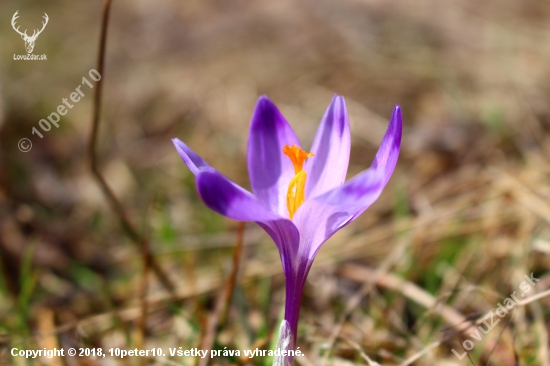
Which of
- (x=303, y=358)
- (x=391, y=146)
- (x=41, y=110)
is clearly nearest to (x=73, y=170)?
(x=41, y=110)

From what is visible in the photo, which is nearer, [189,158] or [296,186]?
[189,158]

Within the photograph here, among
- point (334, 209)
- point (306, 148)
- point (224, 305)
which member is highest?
point (334, 209)

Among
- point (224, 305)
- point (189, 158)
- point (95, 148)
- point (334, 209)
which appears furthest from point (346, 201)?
point (95, 148)

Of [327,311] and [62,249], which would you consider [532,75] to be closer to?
[327,311]

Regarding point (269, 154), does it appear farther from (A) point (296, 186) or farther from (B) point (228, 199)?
(B) point (228, 199)

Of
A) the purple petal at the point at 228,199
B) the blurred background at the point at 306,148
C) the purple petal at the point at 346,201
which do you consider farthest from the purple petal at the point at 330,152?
the blurred background at the point at 306,148

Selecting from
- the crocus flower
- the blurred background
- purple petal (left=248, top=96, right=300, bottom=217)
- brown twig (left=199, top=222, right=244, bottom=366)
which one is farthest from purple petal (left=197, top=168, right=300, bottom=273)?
the blurred background

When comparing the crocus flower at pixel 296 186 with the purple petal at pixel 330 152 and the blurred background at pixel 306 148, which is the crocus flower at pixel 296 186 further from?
the blurred background at pixel 306 148
